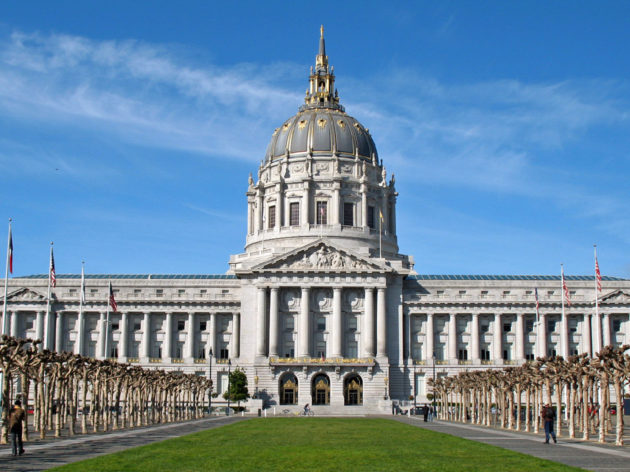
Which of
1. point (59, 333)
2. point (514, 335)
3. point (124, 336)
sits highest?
point (59, 333)

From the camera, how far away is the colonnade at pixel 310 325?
4715 inches

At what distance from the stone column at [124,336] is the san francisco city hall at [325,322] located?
0.50 ft

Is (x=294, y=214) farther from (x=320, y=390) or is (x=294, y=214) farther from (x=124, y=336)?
(x=320, y=390)

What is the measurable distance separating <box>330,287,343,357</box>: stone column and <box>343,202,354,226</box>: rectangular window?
80.9ft

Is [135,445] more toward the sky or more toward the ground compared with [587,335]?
more toward the ground

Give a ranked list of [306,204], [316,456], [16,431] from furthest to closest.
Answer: [306,204] < [16,431] < [316,456]

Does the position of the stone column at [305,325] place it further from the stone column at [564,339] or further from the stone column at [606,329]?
the stone column at [606,329]

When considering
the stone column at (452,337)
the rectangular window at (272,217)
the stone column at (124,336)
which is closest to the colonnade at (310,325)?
the stone column at (452,337)

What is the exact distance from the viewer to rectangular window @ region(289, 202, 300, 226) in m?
144

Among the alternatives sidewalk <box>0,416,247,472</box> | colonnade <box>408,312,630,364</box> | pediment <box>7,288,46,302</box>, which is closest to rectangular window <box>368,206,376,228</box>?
colonnade <box>408,312,630,364</box>

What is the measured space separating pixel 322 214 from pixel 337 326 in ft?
90.8

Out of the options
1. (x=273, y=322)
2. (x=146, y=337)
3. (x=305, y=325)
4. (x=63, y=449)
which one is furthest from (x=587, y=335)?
(x=63, y=449)

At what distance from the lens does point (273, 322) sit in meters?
120

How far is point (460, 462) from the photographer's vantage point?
106 ft
